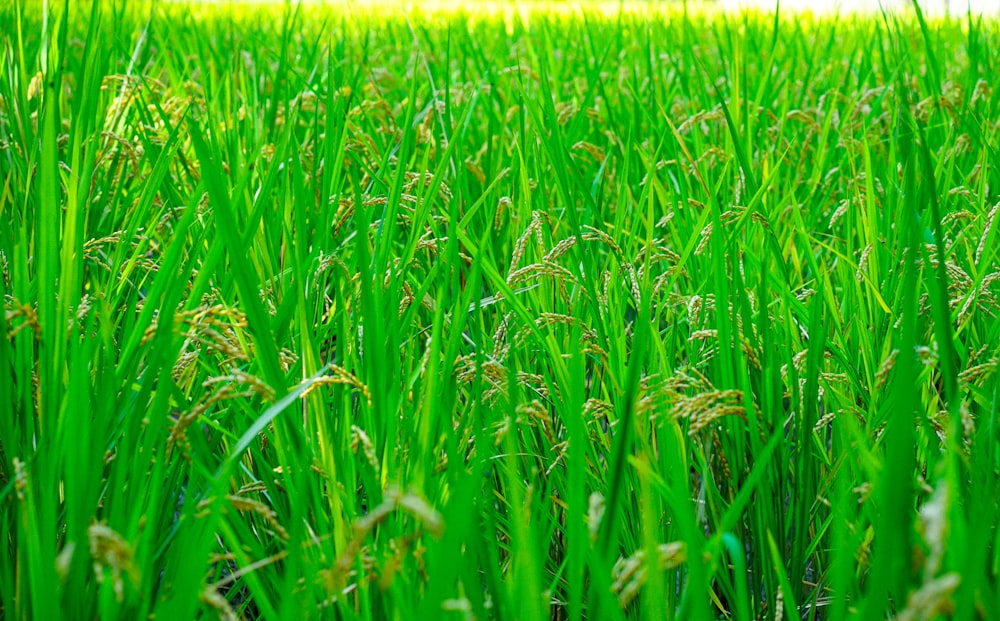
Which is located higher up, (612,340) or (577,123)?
(577,123)

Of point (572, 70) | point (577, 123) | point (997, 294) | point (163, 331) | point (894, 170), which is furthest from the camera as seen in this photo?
point (572, 70)

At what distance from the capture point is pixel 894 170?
1.41m

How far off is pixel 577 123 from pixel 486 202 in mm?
283

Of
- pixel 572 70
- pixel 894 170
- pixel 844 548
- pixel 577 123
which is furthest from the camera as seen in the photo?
pixel 572 70

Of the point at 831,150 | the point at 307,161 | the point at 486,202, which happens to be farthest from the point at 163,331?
the point at 831,150

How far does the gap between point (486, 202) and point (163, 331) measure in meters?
0.84

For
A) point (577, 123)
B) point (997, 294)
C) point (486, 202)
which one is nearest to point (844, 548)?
point (997, 294)

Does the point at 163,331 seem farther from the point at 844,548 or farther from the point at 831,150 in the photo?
the point at 831,150

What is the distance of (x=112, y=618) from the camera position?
0.60 m

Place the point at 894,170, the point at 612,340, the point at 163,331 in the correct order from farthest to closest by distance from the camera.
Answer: the point at 894,170 → the point at 612,340 → the point at 163,331

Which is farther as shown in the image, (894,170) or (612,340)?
(894,170)

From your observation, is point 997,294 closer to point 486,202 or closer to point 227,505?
point 486,202

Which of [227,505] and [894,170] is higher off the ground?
[894,170]

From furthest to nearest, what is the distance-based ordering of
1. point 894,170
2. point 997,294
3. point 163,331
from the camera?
point 894,170 → point 997,294 → point 163,331
